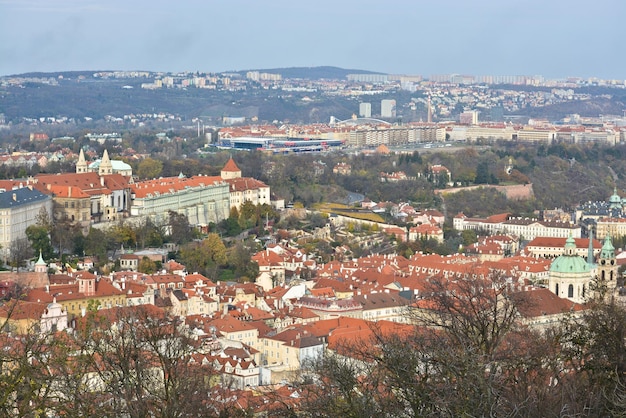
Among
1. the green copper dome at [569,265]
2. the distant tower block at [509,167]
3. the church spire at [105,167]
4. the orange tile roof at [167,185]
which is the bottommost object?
the distant tower block at [509,167]

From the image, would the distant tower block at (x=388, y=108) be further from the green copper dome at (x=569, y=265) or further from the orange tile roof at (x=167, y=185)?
the green copper dome at (x=569, y=265)

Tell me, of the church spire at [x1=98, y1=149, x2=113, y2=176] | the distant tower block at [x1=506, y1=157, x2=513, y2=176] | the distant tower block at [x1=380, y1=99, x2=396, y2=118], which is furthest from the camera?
the distant tower block at [x1=380, y1=99, x2=396, y2=118]

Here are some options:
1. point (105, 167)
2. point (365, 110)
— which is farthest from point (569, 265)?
point (365, 110)

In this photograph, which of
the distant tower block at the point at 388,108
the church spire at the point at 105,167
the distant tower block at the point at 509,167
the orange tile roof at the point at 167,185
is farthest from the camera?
the distant tower block at the point at 388,108

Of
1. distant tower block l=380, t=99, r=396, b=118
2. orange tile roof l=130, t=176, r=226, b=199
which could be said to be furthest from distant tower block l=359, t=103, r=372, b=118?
orange tile roof l=130, t=176, r=226, b=199

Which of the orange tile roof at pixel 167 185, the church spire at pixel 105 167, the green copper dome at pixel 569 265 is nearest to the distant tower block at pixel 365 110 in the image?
the orange tile roof at pixel 167 185

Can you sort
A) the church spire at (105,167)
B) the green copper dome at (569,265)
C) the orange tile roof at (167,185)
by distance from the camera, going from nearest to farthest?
the green copper dome at (569,265), the orange tile roof at (167,185), the church spire at (105,167)

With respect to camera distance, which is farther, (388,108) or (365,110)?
(388,108)

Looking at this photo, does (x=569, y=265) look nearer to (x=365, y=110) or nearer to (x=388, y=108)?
(x=365, y=110)

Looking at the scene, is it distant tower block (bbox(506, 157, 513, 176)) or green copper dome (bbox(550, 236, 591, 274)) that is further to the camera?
distant tower block (bbox(506, 157, 513, 176))

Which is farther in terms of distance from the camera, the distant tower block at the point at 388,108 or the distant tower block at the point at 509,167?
the distant tower block at the point at 388,108

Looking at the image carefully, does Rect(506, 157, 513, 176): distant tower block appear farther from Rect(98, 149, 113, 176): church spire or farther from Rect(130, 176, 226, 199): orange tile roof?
Rect(98, 149, 113, 176): church spire
